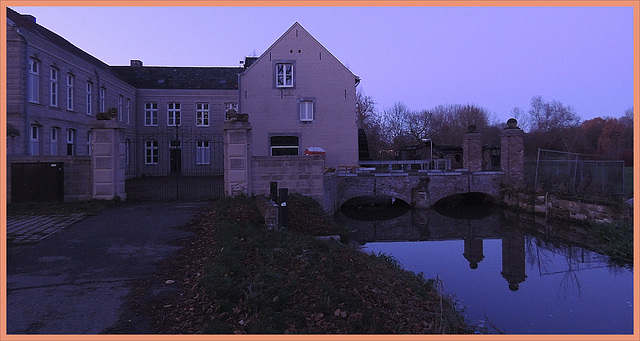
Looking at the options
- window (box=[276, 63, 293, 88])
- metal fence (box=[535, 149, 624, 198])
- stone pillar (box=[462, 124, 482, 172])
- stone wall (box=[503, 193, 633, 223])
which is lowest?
stone wall (box=[503, 193, 633, 223])

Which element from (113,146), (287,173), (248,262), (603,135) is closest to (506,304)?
(248,262)

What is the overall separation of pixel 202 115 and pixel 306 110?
8426 mm

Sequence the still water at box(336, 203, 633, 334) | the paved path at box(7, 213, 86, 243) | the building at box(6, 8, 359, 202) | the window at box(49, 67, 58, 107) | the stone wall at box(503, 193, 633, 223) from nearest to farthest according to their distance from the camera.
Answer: the still water at box(336, 203, 633, 334), the paved path at box(7, 213, 86, 243), the stone wall at box(503, 193, 633, 223), the building at box(6, 8, 359, 202), the window at box(49, 67, 58, 107)

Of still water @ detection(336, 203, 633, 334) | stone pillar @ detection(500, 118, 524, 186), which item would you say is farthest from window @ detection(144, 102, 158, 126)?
stone pillar @ detection(500, 118, 524, 186)

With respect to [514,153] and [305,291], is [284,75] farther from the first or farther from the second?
[305,291]

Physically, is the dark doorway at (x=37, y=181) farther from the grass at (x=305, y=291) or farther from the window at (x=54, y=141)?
the window at (x=54, y=141)

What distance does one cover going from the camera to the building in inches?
622

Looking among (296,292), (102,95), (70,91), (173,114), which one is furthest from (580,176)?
(102,95)

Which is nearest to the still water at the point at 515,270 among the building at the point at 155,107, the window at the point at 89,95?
the building at the point at 155,107

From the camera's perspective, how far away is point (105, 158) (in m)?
12.7

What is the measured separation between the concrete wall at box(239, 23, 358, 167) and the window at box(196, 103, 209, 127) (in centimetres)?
522

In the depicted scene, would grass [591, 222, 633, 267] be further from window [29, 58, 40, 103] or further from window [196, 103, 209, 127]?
window [196, 103, 209, 127]

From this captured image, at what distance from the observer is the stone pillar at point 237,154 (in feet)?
43.1

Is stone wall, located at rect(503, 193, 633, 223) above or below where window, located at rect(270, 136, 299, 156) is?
below
